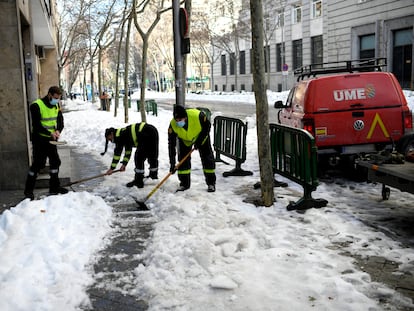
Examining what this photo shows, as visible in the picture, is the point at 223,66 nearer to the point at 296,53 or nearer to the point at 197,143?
the point at 296,53

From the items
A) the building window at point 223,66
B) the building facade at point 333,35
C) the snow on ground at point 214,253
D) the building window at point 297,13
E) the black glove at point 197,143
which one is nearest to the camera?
the snow on ground at point 214,253

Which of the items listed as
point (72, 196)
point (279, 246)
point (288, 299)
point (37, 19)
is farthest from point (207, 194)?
point (37, 19)

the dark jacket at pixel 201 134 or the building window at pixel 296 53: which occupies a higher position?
the building window at pixel 296 53

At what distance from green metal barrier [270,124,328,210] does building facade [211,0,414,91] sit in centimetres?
2310

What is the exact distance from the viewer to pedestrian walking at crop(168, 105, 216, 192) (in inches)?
303

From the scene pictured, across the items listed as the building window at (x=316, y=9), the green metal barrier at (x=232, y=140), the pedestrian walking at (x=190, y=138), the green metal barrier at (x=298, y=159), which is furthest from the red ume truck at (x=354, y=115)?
the building window at (x=316, y=9)

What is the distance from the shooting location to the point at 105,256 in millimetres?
5191

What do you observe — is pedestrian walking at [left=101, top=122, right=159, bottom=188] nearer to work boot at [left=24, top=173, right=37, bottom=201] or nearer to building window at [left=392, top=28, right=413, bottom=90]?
work boot at [left=24, top=173, right=37, bottom=201]

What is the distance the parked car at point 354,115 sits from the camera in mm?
8234

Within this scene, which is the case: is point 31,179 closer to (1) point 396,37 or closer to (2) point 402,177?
(2) point 402,177

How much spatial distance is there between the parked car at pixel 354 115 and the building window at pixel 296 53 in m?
38.9

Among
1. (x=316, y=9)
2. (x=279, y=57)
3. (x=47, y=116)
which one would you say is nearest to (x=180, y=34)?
(x=47, y=116)

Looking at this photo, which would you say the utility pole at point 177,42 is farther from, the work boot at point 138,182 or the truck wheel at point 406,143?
the truck wheel at point 406,143

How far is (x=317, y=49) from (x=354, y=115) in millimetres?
36460
